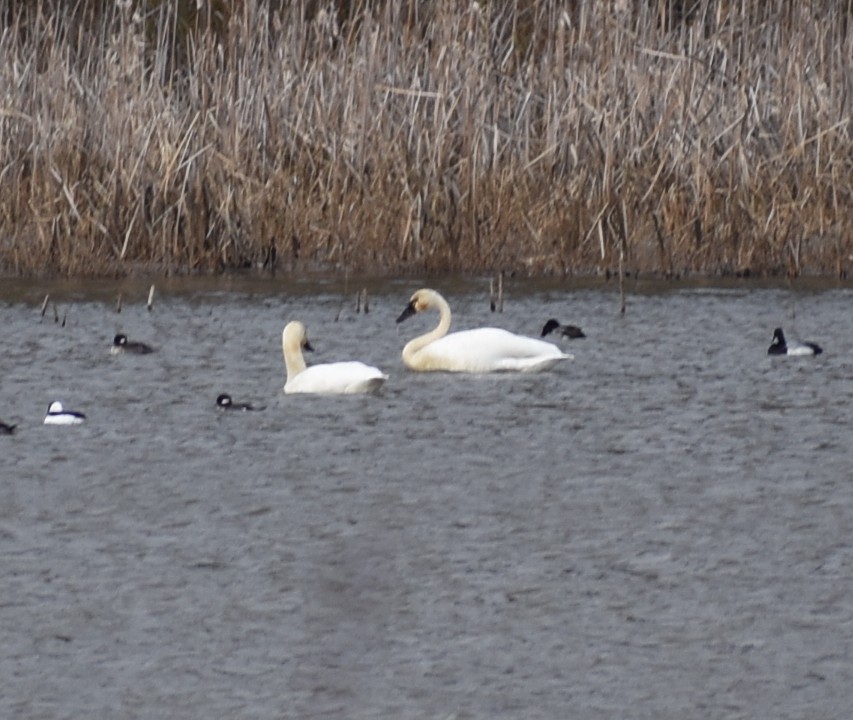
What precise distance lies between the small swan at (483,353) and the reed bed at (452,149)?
3.65 metres

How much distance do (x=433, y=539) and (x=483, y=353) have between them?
3885 millimetres

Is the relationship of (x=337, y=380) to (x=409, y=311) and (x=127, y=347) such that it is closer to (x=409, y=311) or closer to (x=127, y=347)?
(x=127, y=347)

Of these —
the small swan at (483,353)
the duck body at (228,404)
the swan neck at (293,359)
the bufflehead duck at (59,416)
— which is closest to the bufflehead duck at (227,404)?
the duck body at (228,404)

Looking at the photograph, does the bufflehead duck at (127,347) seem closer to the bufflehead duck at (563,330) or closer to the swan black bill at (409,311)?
the swan black bill at (409,311)

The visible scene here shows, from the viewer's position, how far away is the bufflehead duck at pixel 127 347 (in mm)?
11391

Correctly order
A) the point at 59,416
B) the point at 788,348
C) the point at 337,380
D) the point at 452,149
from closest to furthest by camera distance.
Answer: the point at 59,416 → the point at 337,380 → the point at 788,348 → the point at 452,149

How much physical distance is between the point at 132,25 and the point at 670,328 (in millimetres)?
4490

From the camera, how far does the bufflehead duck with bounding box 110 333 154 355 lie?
37.4ft

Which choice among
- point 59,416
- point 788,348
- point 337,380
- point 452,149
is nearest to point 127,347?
point 337,380

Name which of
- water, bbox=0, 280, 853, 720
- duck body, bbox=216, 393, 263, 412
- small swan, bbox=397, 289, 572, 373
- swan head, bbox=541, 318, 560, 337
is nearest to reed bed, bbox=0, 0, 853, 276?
swan head, bbox=541, 318, 560, 337

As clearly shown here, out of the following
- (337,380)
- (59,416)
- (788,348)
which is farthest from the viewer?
(788,348)

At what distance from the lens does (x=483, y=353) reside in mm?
10656

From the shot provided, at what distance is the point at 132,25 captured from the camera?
14.6 m

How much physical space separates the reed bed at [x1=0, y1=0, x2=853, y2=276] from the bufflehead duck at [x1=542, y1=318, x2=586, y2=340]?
231 centimetres
